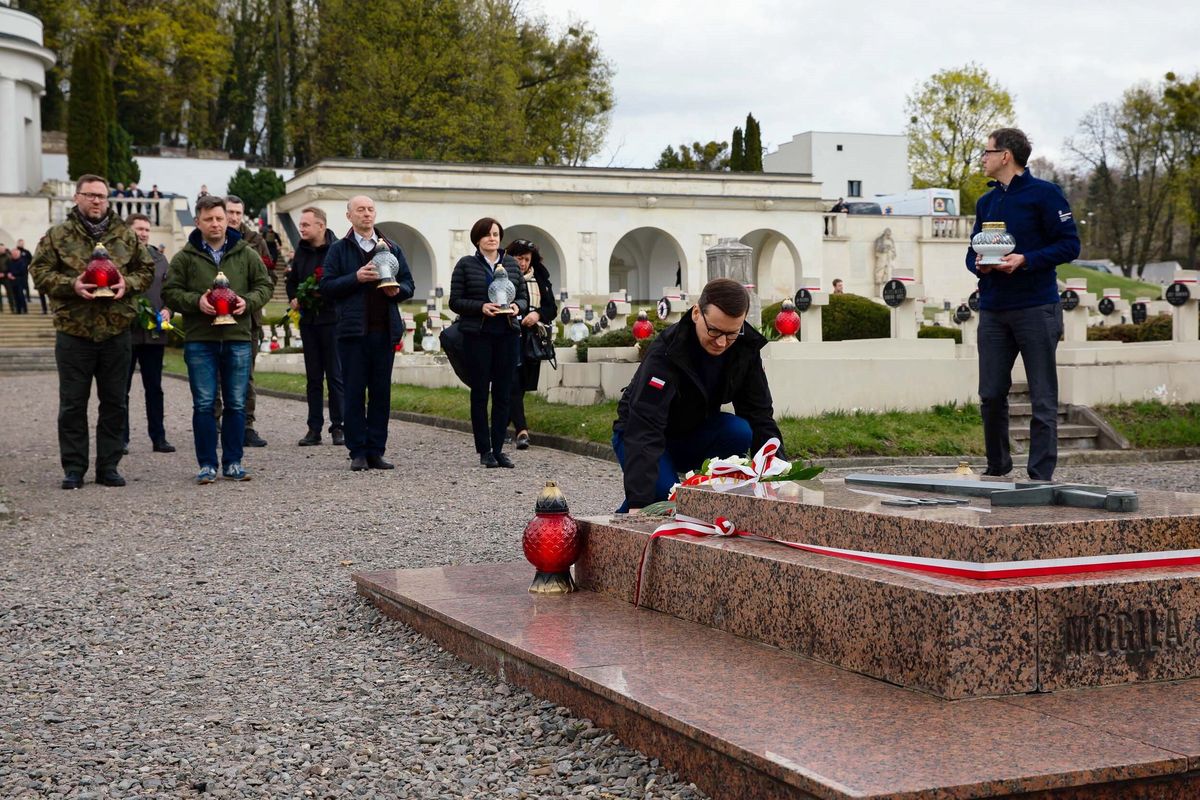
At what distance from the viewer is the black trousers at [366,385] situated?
10.6 m

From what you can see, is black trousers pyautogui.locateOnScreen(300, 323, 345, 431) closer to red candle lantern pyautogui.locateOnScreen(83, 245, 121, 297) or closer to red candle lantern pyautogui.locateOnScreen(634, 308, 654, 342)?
red candle lantern pyautogui.locateOnScreen(83, 245, 121, 297)

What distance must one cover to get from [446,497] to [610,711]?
5.49 m

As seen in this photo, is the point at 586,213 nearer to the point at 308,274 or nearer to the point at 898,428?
the point at 308,274

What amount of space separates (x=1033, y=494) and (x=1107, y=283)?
5705 centimetres

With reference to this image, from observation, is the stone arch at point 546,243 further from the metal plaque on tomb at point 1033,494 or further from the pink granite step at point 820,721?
the pink granite step at point 820,721

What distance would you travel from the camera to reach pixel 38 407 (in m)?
18.8

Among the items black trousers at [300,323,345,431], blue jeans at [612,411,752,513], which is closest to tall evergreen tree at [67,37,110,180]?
black trousers at [300,323,345,431]

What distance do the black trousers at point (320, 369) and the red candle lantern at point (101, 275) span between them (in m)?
2.69

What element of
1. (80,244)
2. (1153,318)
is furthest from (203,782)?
(1153,318)

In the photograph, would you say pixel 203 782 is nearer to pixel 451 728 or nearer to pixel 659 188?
pixel 451 728

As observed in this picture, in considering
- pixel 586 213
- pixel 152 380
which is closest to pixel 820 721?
pixel 152 380

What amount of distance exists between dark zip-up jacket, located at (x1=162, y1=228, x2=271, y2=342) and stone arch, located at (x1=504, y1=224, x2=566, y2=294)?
38.6 metres

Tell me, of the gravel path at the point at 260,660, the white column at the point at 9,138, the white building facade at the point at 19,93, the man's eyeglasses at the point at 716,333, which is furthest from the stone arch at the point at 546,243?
the man's eyeglasses at the point at 716,333

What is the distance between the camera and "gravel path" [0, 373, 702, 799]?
3.72m
